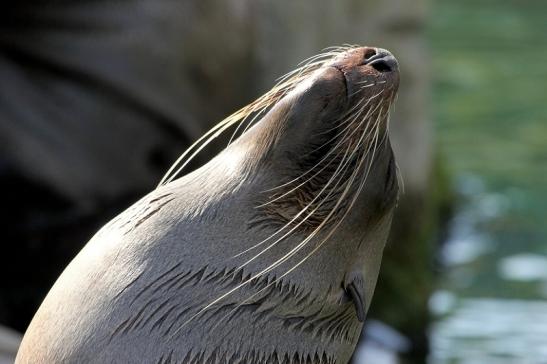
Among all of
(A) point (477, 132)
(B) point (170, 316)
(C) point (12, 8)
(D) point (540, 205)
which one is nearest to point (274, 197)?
(B) point (170, 316)

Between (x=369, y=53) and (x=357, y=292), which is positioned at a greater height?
(x=369, y=53)

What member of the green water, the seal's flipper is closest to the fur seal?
the seal's flipper

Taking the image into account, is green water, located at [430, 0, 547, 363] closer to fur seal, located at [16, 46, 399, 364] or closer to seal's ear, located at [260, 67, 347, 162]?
fur seal, located at [16, 46, 399, 364]

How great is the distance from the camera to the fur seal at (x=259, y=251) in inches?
106

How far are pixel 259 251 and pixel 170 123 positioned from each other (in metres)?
3.33

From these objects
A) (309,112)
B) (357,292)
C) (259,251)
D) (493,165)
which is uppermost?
(309,112)

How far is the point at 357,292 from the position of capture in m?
2.85

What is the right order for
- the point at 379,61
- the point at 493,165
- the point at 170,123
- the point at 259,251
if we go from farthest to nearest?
the point at 493,165 → the point at 170,123 → the point at 379,61 → the point at 259,251

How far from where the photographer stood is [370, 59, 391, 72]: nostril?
2.86m

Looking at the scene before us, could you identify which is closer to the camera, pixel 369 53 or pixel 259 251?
pixel 259 251

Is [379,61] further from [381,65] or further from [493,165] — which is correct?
[493,165]

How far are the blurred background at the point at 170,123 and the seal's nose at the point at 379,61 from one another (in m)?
3.14

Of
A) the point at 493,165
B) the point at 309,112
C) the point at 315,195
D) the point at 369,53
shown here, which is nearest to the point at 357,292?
the point at 315,195

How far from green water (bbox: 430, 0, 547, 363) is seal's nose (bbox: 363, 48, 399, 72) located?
11.1ft
